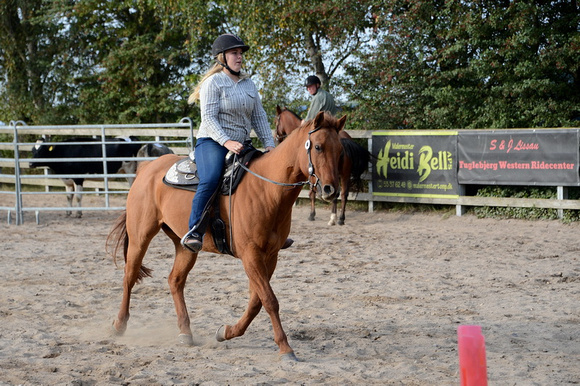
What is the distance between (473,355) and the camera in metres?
2.53

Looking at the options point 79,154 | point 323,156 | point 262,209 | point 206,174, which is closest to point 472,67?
point 79,154

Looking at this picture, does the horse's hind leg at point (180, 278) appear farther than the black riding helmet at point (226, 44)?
Yes

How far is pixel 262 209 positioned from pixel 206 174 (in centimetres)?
61

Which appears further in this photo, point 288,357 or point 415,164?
point 415,164

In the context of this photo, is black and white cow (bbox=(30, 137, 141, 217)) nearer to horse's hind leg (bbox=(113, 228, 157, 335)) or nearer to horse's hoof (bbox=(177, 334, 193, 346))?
horse's hind leg (bbox=(113, 228, 157, 335))

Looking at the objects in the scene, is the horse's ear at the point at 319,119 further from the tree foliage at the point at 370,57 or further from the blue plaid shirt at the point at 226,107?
the tree foliage at the point at 370,57

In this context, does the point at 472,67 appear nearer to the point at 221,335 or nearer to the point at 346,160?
the point at 346,160

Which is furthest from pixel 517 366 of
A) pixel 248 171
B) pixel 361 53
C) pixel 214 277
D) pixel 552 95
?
pixel 361 53

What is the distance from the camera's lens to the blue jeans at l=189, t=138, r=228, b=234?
219 inches

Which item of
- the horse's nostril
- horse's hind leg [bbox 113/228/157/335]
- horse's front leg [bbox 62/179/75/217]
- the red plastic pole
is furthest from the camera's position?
horse's front leg [bbox 62/179/75/217]

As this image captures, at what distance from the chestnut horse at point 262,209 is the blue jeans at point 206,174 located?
0.16 meters

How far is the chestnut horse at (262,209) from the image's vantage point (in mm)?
4957

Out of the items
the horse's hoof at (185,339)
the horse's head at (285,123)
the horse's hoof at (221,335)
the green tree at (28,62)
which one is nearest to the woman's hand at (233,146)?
the horse's hoof at (221,335)

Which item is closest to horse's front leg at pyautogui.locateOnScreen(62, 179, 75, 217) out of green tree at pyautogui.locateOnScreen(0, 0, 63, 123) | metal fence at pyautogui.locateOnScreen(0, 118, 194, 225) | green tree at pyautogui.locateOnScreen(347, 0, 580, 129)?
metal fence at pyautogui.locateOnScreen(0, 118, 194, 225)
